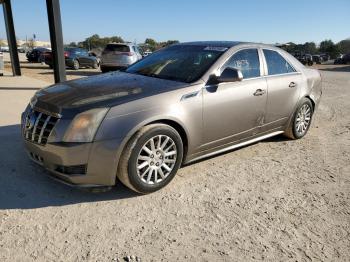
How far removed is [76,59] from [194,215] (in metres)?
19.6

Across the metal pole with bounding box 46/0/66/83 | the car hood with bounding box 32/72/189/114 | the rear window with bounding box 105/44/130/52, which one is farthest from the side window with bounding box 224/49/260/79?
the rear window with bounding box 105/44/130/52

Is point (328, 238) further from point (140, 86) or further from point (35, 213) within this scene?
point (35, 213)

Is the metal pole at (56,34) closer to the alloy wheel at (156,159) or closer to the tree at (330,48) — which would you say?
the alloy wheel at (156,159)

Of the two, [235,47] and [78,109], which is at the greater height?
[235,47]

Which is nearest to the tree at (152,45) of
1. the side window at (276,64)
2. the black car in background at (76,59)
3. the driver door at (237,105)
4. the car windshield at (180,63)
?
the black car in background at (76,59)

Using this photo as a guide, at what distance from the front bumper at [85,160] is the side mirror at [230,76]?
1.52m

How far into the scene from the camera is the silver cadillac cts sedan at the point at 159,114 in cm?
336

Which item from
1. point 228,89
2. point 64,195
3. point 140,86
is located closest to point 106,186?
point 64,195

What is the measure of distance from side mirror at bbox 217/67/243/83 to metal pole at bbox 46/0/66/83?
6757 mm

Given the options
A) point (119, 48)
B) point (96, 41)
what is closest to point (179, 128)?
point (119, 48)

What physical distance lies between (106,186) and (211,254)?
1.27m

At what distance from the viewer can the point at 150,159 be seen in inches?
146

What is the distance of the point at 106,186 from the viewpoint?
138 inches

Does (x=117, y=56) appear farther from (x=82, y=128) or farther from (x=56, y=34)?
(x=82, y=128)
